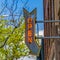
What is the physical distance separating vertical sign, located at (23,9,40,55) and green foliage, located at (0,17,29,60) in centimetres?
1699

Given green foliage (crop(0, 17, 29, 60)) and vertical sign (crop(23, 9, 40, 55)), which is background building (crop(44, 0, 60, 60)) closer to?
vertical sign (crop(23, 9, 40, 55))

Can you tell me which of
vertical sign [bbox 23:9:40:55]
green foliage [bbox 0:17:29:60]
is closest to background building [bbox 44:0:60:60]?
vertical sign [bbox 23:9:40:55]

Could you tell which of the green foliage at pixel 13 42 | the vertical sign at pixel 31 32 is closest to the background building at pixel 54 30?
the vertical sign at pixel 31 32

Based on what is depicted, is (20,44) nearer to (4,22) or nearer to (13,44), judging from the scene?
(13,44)

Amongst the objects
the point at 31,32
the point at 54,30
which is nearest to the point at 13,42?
the point at 54,30

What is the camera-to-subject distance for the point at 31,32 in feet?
18.0

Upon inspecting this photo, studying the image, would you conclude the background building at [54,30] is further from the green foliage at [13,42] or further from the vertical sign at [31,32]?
the green foliage at [13,42]

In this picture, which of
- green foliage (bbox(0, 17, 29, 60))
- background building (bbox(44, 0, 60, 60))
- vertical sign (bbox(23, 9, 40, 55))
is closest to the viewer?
vertical sign (bbox(23, 9, 40, 55))

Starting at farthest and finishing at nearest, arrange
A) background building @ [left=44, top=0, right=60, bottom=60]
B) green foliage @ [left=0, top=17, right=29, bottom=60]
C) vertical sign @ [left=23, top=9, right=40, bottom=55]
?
green foliage @ [left=0, top=17, right=29, bottom=60], background building @ [left=44, top=0, right=60, bottom=60], vertical sign @ [left=23, top=9, right=40, bottom=55]

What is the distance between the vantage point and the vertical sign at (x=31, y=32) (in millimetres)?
5434

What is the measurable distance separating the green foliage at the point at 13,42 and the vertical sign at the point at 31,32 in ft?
55.7

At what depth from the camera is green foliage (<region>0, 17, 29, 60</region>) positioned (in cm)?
2350

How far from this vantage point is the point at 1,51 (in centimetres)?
2655

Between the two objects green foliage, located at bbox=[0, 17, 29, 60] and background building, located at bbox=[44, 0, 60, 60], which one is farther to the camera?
green foliage, located at bbox=[0, 17, 29, 60]
